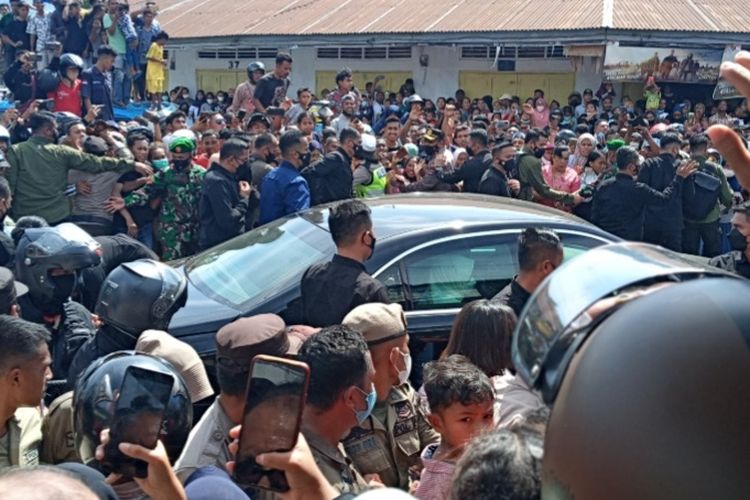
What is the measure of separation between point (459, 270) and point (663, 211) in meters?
4.06

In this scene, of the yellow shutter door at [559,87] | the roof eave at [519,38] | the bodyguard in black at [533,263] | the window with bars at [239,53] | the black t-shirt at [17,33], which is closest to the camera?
the bodyguard in black at [533,263]

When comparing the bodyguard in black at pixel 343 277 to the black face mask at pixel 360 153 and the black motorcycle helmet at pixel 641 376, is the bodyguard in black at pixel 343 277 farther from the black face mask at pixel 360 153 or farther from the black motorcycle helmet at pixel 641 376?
the black face mask at pixel 360 153

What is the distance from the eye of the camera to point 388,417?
3.49 m

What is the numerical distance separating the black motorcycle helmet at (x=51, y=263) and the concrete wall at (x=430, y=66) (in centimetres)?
1539

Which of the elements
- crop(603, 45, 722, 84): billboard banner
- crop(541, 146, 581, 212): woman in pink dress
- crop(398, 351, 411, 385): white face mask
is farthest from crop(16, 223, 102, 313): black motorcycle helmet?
crop(603, 45, 722, 84): billboard banner

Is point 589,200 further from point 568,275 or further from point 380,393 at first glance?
point 568,275

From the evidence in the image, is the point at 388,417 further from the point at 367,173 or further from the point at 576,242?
the point at 367,173

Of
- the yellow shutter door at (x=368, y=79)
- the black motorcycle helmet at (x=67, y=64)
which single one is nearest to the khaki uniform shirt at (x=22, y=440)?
the black motorcycle helmet at (x=67, y=64)

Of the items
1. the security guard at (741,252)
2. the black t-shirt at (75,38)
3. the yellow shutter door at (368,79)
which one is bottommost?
the yellow shutter door at (368,79)

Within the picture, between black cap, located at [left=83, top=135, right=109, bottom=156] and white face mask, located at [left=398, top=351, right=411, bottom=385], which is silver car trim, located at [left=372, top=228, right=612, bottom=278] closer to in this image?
white face mask, located at [left=398, top=351, right=411, bottom=385]

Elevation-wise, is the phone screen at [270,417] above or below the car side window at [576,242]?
above

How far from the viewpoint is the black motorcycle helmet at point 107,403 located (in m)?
2.31

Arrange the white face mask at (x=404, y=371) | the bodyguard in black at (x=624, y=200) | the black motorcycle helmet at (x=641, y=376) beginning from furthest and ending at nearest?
the bodyguard in black at (x=624, y=200)
the white face mask at (x=404, y=371)
the black motorcycle helmet at (x=641, y=376)

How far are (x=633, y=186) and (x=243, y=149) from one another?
361cm
